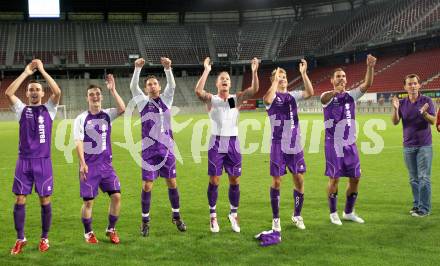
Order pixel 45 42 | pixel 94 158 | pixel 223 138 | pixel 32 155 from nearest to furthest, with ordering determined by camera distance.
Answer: pixel 32 155 < pixel 94 158 < pixel 223 138 < pixel 45 42

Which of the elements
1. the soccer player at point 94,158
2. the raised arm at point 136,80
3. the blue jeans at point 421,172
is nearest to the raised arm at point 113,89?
the soccer player at point 94,158

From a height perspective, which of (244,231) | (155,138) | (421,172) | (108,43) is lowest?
(244,231)

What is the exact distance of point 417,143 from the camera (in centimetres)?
695

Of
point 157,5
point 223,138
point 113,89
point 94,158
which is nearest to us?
point 94,158

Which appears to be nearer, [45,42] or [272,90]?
[272,90]

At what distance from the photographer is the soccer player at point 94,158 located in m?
5.88

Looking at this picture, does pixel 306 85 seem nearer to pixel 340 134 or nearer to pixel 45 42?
pixel 340 134

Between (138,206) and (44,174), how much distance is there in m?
2.67

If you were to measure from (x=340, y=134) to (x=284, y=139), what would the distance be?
2.98 ft

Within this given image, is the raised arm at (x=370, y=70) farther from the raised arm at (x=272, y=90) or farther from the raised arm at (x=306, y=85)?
the raised arm at (x=272, y=90)

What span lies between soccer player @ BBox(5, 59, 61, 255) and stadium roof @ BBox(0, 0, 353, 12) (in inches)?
2428

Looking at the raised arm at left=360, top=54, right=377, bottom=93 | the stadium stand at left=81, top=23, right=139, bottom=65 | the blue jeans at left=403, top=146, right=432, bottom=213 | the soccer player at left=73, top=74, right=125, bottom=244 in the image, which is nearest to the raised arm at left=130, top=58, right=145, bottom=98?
the soccer player at left=73, top=74, right=125, bottom=244

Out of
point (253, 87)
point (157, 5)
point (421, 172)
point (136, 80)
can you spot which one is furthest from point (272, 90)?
point (157, 5)

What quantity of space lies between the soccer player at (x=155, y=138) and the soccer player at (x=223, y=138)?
526mm
